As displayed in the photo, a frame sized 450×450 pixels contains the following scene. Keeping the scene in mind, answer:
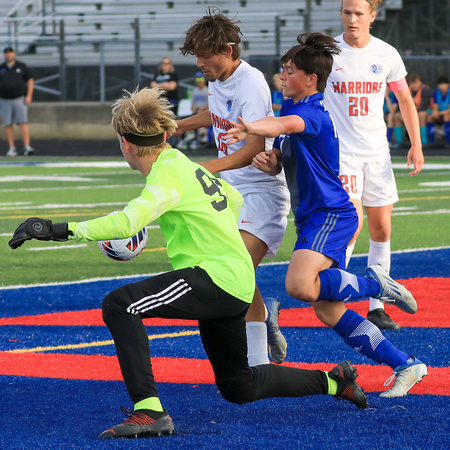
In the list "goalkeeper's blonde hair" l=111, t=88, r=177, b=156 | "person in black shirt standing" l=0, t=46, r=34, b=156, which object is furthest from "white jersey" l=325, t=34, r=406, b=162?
"person in black shirt standing" l=0, t=46, r=34, b=156

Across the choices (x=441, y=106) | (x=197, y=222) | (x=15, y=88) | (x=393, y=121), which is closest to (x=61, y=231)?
(x=197, y=222)

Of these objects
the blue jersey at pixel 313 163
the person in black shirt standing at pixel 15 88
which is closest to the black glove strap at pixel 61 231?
the blue jersey at pixel 313 163

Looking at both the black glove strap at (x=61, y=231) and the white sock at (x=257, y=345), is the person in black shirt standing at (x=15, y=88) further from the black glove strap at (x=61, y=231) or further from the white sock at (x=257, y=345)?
the black glove strap at (x=61, y=231)

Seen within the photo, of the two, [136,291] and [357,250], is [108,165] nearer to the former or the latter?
[357,250]

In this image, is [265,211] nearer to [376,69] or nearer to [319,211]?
[319,211]

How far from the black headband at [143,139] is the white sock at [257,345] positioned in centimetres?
154

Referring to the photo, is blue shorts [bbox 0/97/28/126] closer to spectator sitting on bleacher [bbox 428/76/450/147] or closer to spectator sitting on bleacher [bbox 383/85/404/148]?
spectator sitting on bleacher [bbox 383/85/404/148]

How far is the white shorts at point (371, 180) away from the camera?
7.25 metres

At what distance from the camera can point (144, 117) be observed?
462 centimetres

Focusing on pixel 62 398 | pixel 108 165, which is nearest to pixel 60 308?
pixel 62 398

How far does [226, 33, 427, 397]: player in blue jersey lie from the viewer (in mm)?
5195

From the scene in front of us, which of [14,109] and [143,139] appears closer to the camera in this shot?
[143,139]

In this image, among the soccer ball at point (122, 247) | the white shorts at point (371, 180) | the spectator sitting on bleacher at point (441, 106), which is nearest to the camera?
the soccer ball at point (122, 247)

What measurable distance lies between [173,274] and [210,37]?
162 cm
